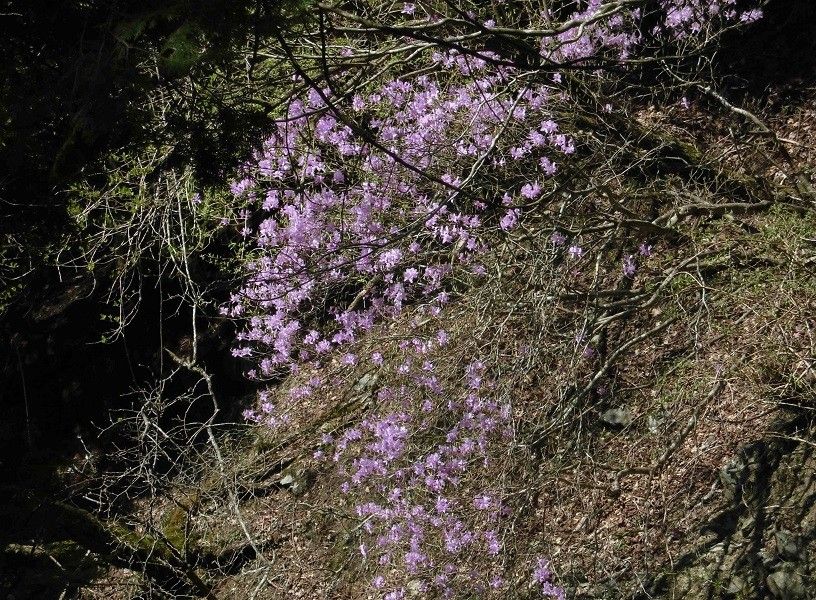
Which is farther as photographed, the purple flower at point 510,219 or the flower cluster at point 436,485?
the purple flower at point 510,219

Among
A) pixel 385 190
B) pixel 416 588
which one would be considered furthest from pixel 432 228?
pixel 416 588

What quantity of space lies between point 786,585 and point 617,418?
4.40ft

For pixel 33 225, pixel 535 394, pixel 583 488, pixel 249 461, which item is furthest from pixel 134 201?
pixel 583 488

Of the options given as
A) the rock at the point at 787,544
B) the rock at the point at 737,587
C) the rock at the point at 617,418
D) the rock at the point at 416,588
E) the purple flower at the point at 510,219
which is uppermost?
the purple flower at the point at 510,219

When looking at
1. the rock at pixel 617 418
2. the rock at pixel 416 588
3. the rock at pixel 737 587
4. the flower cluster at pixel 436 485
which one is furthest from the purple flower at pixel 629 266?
the rock at pixel 416 588

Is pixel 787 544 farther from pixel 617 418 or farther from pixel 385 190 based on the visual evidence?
pixel 385 190

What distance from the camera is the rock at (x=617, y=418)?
5.23 metres

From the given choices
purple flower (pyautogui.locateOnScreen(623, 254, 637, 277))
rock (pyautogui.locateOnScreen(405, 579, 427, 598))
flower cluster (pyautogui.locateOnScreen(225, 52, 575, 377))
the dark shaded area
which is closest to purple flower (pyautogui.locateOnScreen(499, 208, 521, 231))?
flower cluster (pyautogui.locateOnScreen(225, 52, 575, 377))

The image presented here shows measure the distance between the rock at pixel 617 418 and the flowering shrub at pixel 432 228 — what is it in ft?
2.26

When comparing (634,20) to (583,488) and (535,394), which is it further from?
(583,488)

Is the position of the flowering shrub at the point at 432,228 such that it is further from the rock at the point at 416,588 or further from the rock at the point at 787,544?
the rock at the point at 787,544

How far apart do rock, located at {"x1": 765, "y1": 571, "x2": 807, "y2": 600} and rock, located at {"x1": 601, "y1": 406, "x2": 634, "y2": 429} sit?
1225mm

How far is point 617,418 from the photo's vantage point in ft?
17.2

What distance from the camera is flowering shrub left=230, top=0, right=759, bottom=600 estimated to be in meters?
4.89
